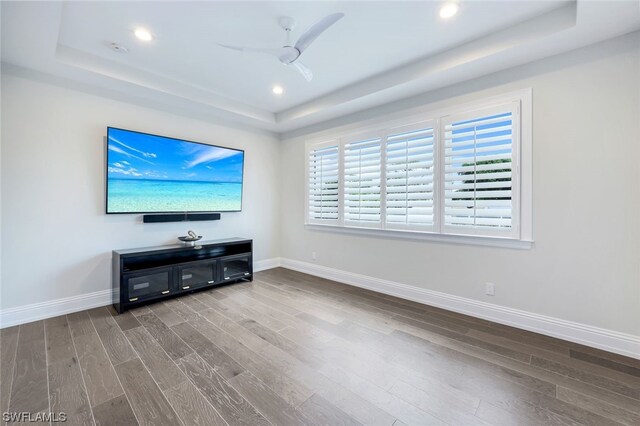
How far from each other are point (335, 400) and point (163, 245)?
10.3 feet

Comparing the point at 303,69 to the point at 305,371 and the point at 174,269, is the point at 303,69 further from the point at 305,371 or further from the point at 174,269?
the point at 174,269

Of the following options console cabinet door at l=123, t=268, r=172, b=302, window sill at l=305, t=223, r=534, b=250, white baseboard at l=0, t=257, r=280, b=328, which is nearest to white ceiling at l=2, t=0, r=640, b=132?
window sill at l=305, t=223, r=534, b=250

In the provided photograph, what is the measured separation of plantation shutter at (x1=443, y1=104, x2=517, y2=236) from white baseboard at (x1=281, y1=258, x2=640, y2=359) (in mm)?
818

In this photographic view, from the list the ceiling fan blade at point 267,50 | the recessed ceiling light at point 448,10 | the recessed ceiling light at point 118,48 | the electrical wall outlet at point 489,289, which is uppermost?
the recessed ceiling light at point 448,10

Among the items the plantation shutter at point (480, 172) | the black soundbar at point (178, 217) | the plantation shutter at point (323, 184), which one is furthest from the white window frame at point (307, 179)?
the plantation shutter at point (480, 172)

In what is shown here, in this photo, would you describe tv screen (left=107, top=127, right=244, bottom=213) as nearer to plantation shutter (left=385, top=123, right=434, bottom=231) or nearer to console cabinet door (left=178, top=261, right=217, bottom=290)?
console cabinet door (left=178, top=261, right=217, bottom=290)

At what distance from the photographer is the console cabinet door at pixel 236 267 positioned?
13.1ft

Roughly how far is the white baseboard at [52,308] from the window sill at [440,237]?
10.3 feet

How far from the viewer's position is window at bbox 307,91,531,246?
8.81 feet

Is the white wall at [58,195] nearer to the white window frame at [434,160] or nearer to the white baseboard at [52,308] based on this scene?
the white baseboard at [52,308]

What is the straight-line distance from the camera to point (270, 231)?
202 inches

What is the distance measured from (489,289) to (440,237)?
2.41ft

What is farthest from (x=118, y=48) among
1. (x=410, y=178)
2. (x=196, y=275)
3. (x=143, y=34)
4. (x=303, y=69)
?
(x=410, y=178)

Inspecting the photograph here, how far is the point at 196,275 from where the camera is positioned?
145 inches
